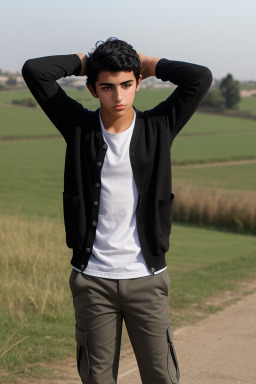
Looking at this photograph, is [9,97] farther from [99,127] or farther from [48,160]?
[99,127]

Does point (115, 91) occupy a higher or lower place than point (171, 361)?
higher

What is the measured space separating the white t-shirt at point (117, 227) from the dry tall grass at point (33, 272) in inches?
141

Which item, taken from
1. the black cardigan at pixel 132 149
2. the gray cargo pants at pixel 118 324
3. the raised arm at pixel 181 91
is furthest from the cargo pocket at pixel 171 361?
the raised arm at pixel 181 91

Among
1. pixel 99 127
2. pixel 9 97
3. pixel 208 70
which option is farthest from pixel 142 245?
pixel 9 97

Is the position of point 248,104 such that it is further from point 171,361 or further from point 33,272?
point 171,361

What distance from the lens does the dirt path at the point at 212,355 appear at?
5189 millimetres

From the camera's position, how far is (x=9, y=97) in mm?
74500

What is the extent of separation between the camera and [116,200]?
3.16 metres

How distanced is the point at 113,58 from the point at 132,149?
0.39 m

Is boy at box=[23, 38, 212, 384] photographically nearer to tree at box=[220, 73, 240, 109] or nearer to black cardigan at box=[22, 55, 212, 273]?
black cardigan at box=[22, 55, 212, 273]

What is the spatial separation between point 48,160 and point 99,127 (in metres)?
44.3

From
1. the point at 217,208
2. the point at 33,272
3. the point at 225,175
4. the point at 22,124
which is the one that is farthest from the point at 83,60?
the point at 22,124

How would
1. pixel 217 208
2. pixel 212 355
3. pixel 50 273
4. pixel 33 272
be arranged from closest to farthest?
pixel 212 355 < pixel 33 272 < pixel 50 273 < pixel 217 208

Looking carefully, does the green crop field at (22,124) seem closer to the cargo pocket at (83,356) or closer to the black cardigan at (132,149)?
the black cardigan at (132,149)
